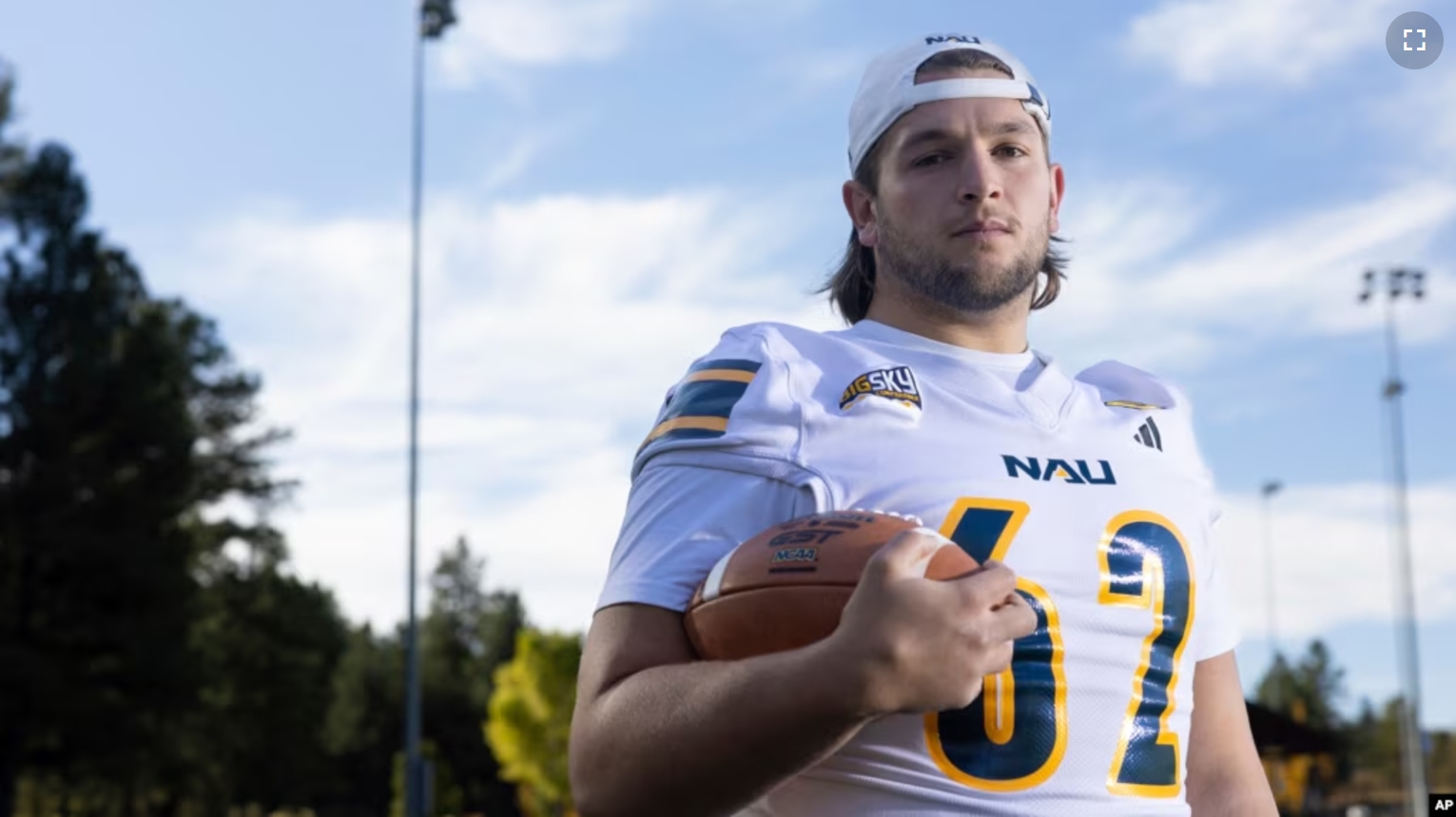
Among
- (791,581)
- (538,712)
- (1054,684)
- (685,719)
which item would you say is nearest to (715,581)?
(791,581)

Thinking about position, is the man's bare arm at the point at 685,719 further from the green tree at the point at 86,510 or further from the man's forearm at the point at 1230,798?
Result: the green tree at the point at 86,510

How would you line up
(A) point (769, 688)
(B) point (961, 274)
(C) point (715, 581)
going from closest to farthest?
(A) point (769, 688), (C) point (715, 581), (B) point (961, 274)

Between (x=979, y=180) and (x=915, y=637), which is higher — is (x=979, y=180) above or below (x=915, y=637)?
above

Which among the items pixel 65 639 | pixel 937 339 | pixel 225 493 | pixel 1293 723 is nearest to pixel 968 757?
pixel 937 339

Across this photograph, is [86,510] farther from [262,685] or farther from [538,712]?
[538,712]

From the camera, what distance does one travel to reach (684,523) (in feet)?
8.18

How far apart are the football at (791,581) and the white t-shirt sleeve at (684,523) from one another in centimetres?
8

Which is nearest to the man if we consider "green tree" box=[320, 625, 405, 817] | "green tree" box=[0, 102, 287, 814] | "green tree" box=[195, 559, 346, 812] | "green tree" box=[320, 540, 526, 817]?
"green tree" box=[0, 102, 287, 814]

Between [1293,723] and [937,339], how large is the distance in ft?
61.5

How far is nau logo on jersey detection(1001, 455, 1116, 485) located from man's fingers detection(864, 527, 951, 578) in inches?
19.9

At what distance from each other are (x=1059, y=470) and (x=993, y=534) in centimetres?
26

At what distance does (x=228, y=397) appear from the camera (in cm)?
4425

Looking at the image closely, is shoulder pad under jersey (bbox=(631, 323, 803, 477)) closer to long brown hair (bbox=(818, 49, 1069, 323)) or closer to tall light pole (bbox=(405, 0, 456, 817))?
long brown hair (bbox=(818, 49, 1069, 323))

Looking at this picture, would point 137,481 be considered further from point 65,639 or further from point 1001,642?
point 1001,642
